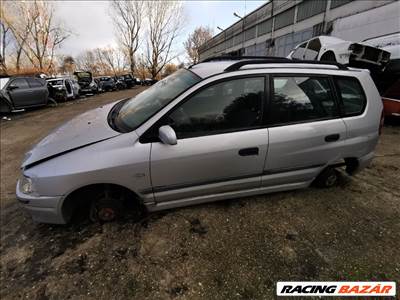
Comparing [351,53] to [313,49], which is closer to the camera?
[351,53]

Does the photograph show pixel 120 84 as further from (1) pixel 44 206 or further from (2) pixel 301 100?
(2) pixel 301 100

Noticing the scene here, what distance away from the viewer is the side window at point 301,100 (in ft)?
6.90

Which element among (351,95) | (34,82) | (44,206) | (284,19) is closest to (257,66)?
(351,95)

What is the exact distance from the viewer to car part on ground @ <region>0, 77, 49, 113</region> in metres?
8.45

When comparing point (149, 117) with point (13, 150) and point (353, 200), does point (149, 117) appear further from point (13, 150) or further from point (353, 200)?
point (13, 150)

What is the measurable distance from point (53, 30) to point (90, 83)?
14.8 metres

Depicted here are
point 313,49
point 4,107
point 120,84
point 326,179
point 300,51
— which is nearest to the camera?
point 326,179

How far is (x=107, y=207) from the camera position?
84.3 inches

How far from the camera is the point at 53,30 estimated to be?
2616 centimetres

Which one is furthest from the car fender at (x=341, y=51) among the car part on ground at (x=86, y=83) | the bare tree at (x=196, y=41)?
the bare tree at (x=196, y=41)

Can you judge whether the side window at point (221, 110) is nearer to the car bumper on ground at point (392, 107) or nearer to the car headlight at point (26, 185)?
the car headlight at point (26, 185)

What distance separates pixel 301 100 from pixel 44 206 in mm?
2760

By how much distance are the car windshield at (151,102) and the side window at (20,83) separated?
9.37 metres

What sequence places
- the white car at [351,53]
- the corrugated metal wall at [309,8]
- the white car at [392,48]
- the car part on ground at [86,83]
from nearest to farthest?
the white car at [392,48], the white car at [351,53], the corrugated metal wall at [309,8], the car part on ground at [86,83]
